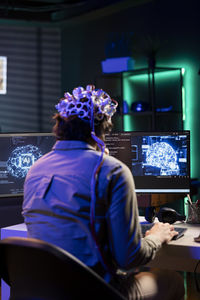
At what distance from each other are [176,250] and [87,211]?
2.02 ft

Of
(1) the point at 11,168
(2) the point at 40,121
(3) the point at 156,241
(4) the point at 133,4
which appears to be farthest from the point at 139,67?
(3) the point at 156,241

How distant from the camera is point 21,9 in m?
6.19

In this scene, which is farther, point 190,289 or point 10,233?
point 190,289

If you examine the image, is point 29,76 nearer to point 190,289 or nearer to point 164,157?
point 190,289

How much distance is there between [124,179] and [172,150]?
1.10 metres

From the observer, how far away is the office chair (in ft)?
4.22

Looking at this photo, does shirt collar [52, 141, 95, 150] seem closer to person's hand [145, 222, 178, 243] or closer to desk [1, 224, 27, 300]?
person's hand [145, 222, 178, 243]

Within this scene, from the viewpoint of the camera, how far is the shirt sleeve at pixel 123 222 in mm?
1566

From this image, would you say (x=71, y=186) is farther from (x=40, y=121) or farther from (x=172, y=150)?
(x=40, y=121)

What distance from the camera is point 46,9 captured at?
20.6 ft

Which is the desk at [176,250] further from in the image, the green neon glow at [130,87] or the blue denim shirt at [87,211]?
the green neon glow at [130,87]

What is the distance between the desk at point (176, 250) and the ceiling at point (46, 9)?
390cm

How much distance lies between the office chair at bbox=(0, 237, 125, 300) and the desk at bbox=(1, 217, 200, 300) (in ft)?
2.28

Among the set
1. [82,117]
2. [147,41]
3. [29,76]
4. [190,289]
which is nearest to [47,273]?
[82,117]
